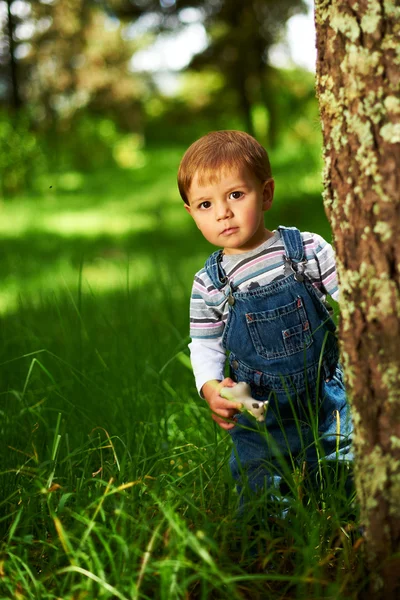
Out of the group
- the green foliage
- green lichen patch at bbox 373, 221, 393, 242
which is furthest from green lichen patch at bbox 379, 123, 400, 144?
the green foliage

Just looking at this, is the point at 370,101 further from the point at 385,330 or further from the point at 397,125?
the point at 385,330

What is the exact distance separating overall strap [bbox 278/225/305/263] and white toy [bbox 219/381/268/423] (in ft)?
1.23

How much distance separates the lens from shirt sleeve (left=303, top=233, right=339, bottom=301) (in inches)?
77.0

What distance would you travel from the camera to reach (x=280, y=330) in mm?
1954

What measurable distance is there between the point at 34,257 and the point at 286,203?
277 centimetres

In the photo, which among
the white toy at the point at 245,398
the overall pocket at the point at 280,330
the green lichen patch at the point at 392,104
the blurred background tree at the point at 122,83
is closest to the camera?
the green lichen patch at the point at 392,104

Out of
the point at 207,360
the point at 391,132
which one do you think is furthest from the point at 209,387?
the point at 391,132

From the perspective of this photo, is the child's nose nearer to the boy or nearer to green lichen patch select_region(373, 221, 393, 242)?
the boy

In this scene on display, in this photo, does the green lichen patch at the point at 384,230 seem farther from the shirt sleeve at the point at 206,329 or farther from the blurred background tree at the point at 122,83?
the blurred background tree at the point at 122,83

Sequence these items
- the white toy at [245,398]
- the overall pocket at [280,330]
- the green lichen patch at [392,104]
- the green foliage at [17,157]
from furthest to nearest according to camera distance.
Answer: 1. the green foliage at [17,157]
2. the overall pocket at [280,330]
3. the white toy at [245,398]
4. the green lichen patch at [392,104]

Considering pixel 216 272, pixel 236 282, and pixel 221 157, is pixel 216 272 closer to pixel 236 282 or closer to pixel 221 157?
pixel 236 282

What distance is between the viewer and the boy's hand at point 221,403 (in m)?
1.90

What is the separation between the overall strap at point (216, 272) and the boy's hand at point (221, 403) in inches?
10.9

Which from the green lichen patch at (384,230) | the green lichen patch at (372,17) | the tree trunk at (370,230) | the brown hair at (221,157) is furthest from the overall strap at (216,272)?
the green lichen patch at (372,17)
